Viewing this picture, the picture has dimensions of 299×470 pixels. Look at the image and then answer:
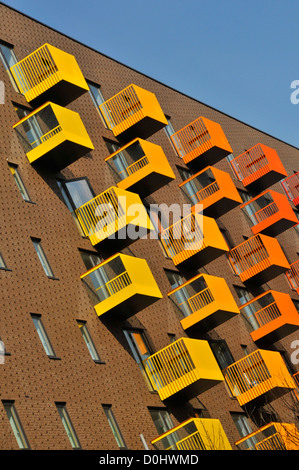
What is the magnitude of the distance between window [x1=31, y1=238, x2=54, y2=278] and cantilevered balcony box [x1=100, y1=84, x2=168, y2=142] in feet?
31.7

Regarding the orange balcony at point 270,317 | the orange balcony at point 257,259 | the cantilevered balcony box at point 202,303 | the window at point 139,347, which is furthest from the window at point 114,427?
the orange balcony at point 257,259

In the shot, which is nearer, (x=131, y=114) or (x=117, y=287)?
(x=117, y=287)

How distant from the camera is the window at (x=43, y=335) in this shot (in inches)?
1136

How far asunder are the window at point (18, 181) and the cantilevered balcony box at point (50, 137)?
3.07 ft

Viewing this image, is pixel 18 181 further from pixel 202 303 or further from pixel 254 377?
pixel 254 377

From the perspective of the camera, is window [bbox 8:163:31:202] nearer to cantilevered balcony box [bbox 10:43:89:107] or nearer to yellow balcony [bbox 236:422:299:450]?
cantilevered balcony box [bbox 10:43:89:107]

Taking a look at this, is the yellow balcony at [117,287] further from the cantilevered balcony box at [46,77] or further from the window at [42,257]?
the cantilevered balcony box at [46,77]

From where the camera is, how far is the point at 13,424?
2614cm

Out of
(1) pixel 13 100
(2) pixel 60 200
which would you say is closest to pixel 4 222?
(2) pixel 60 200

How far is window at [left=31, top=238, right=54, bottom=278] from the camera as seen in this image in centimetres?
3079

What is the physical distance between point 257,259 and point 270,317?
335 centimetres

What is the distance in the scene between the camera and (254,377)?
37625 mm

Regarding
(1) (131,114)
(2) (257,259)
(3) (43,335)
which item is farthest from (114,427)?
(2) (257,259)

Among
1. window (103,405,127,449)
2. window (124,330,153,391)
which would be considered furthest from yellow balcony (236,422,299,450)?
window (103,405,127,449)
